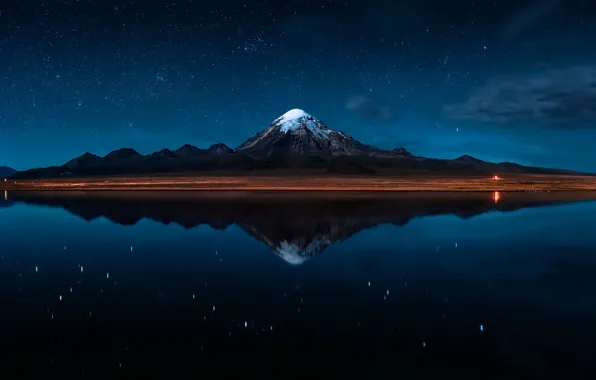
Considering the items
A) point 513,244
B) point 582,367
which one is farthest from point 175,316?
point 513,244

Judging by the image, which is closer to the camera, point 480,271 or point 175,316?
point 175,316

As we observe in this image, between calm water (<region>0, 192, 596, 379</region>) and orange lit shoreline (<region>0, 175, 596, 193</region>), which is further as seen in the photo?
orange lit shoreline (<region>0, 175, 596, 193</region>)

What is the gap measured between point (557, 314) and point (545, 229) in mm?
19788

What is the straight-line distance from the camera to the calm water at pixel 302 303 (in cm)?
941

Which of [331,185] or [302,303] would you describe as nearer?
[302,303]

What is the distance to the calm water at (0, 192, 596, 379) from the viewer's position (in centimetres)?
941

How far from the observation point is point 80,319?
11906 mm

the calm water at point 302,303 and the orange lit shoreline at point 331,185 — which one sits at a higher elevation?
the orange lit shoreline at point 331,185

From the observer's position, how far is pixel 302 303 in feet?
43.2

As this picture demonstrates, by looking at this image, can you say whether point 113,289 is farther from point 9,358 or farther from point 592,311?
point 592,311

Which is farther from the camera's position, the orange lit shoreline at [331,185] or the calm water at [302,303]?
the orange lit shoreline at [331,185]

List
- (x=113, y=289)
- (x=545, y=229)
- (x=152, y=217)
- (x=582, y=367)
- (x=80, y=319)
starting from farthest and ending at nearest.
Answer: (x=152, y=217) < (x=545, y=229) < (x=113, y=289) < (x=80, y=319) < (x=582, y=367)

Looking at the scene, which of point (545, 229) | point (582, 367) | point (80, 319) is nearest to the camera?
Result: point (582, 367)

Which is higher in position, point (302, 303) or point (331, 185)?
point (331, 185)
